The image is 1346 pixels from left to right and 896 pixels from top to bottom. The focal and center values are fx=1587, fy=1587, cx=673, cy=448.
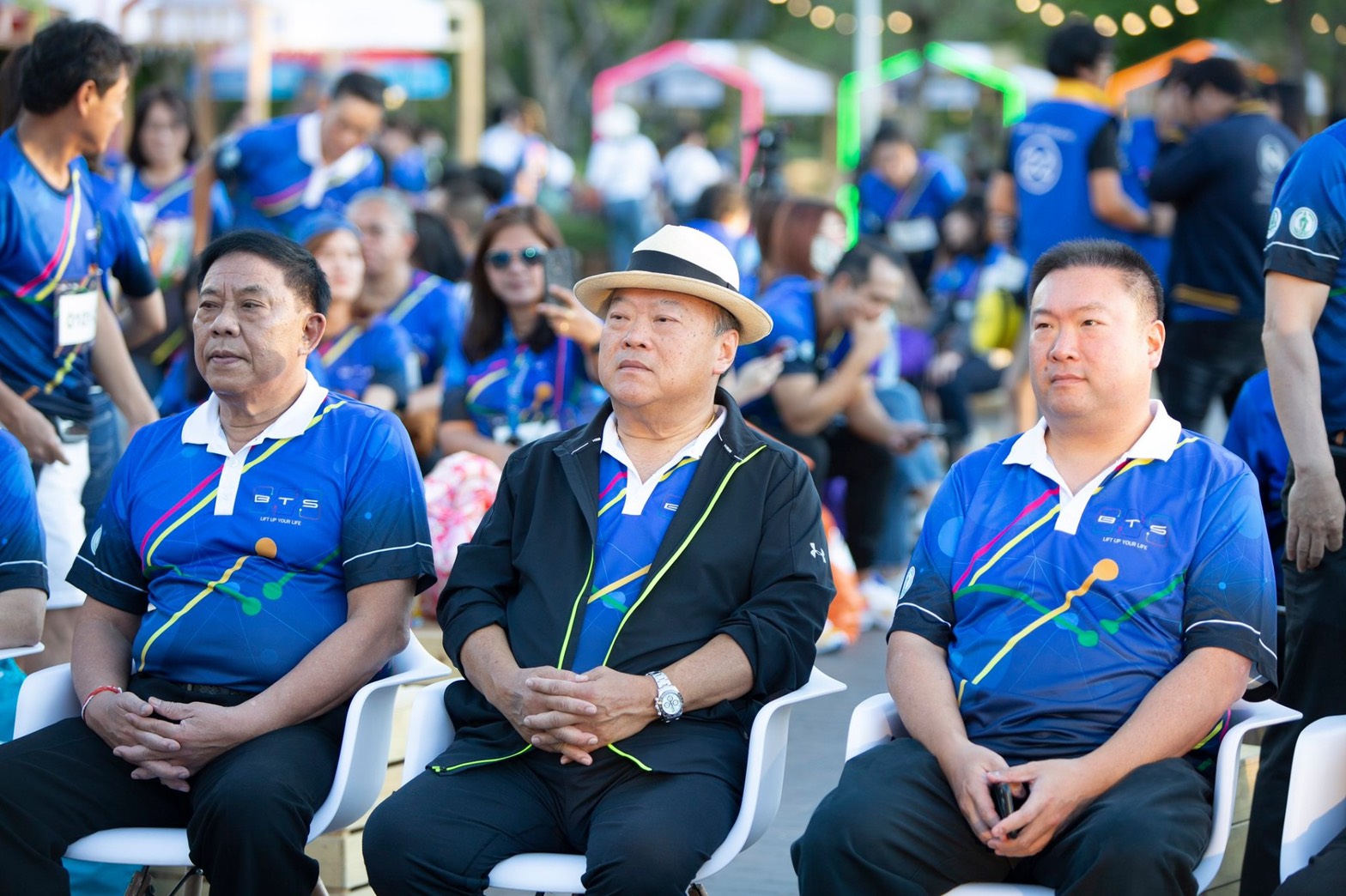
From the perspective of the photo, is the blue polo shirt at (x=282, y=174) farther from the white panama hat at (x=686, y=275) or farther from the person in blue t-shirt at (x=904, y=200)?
the person in blue t-shirt at (x=904, y=200)

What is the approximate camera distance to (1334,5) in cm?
1561

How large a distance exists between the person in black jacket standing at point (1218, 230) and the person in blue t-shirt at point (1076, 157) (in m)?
0.71

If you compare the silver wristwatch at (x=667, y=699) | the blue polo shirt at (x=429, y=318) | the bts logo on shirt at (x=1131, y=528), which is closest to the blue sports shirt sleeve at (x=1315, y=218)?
the bts logo on shirt at (x=1131, y=528)

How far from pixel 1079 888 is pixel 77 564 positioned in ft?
7.31

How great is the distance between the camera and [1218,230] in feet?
19.9

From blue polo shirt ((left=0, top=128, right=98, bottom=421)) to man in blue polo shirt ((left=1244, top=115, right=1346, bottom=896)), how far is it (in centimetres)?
329

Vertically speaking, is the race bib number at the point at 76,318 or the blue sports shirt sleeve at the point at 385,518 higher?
the race bib number at the point at 76,318

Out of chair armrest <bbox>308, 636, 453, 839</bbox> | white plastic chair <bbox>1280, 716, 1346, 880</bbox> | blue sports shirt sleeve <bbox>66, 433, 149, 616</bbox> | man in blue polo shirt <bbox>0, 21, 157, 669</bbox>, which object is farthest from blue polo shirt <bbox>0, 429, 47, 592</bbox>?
white plastic chair <bbox>1280, 716, 1346, 880</bbox>

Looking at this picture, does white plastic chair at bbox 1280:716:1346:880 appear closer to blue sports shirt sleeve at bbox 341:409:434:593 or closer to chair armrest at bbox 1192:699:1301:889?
chair armrest at bbox 1192:699:1301:889

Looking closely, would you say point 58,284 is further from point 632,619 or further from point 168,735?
point 632,619

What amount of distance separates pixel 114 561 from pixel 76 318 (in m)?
1.40

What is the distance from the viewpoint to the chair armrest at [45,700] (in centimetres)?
339

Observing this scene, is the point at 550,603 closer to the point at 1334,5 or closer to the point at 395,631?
the point at 395,631

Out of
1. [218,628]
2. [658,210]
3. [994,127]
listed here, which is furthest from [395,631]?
[994,127]
